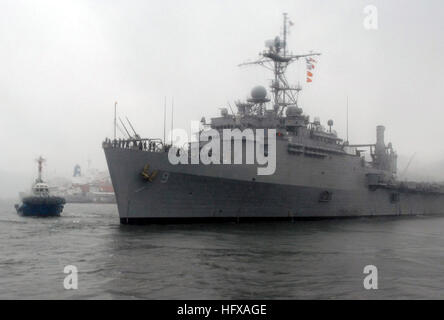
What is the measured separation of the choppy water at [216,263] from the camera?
1095cm

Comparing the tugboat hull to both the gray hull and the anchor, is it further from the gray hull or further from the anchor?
the anchor

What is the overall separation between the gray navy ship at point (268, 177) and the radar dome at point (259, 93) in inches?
2.6

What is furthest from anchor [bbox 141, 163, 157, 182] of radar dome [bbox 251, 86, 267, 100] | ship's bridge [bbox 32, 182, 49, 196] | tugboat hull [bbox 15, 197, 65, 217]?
ship's bridge [bbox 32, 182, 49, 196]

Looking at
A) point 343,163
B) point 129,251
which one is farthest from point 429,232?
point 129,251

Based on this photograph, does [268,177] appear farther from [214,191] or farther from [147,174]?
[147,174]

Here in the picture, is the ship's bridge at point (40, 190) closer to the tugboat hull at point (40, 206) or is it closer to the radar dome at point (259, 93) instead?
the tugboat hull at point (40, 206)

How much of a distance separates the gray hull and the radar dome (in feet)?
17.7

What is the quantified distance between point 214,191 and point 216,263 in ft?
33.2

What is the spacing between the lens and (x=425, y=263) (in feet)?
49.9

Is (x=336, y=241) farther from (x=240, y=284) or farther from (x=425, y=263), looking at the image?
(x=240, y=284)

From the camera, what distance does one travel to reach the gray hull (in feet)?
75.0

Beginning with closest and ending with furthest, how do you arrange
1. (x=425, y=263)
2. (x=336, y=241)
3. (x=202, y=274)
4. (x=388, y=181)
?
(x=202, y=274), (x=425, y=263), (x=336, y=241), (x=388, y=181)
